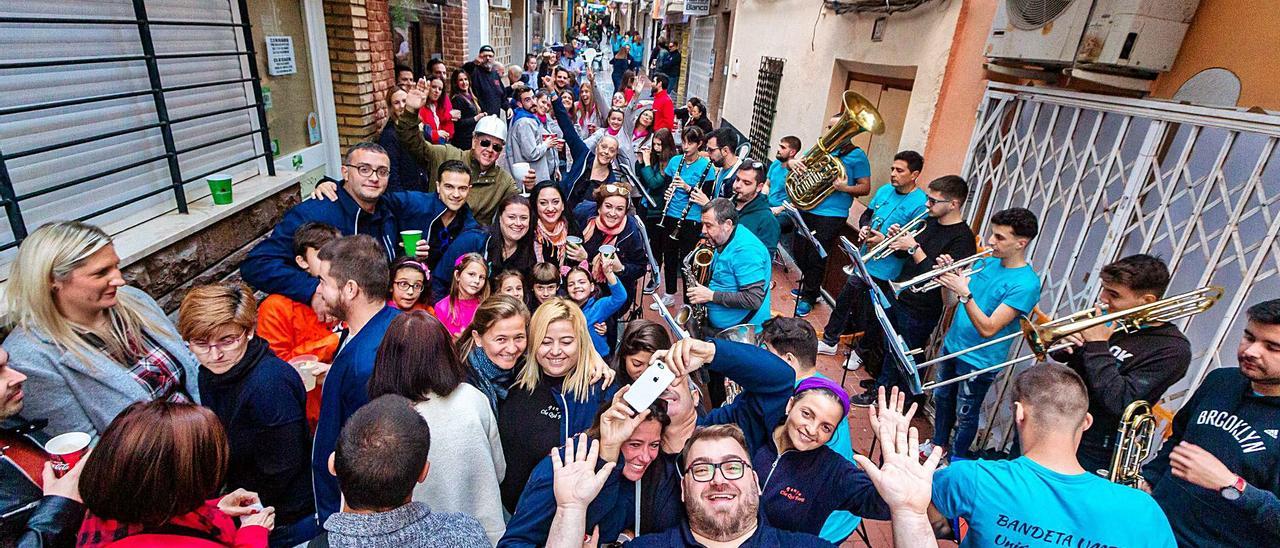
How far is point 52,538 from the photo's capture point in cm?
154

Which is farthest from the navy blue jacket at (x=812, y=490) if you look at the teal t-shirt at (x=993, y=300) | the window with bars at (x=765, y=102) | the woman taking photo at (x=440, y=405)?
the window with bars at (x=765, y=102)

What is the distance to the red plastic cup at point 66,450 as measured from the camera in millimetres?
1647

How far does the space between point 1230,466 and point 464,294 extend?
11.8 ft


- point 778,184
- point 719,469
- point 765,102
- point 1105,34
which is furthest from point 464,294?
point 765,102

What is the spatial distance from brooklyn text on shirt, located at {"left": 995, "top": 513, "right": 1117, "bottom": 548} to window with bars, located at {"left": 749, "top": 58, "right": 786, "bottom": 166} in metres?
8.62

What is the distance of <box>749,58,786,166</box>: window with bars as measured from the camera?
970 centimetres

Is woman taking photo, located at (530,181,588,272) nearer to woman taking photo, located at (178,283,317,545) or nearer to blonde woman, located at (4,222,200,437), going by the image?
woman taking photo, located at (178,283,317,545)

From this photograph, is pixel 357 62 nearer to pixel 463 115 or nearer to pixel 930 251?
pixel 463 115

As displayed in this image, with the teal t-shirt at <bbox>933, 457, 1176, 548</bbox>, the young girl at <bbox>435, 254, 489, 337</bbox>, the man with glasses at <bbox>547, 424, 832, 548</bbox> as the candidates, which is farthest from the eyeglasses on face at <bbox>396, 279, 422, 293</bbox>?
the teal t-shirt at <bbox>933, 457, 1176, 548</bbox>

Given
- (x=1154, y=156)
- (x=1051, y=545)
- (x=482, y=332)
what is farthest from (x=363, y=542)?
(x=1154, y=156)

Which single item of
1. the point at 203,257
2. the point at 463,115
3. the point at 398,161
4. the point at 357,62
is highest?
the point at 357,62

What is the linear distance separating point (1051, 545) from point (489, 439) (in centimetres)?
204

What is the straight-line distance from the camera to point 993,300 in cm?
349

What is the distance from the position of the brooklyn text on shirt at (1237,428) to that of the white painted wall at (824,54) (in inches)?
139
